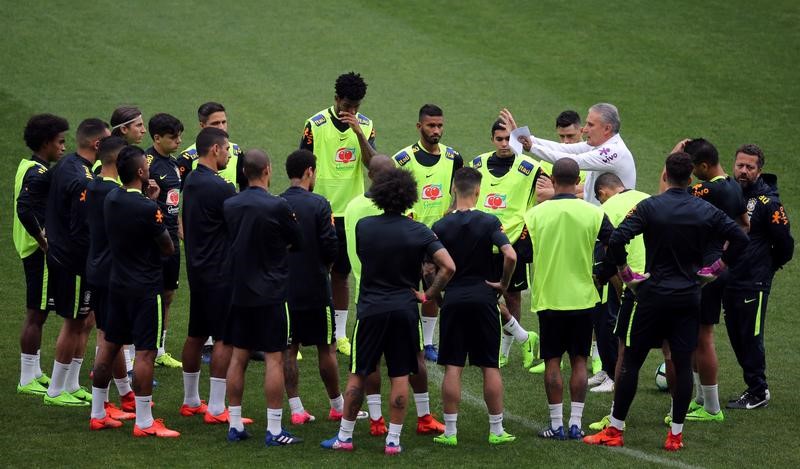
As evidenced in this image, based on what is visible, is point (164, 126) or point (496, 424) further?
point (164, 126)

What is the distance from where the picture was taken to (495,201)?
11148 mm

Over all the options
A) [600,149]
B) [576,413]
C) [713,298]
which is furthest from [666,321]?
[600,149]

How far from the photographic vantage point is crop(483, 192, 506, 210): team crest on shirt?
11.1 meters

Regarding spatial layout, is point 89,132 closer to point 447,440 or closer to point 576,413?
point 447,440

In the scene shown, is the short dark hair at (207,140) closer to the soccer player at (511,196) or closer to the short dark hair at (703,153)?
the soccer player at (511,196)

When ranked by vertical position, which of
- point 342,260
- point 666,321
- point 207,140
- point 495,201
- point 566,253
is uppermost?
point 207,140

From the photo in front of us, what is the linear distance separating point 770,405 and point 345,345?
14.0 ft

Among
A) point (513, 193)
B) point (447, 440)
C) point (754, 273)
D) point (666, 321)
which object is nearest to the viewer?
point (666, 321)

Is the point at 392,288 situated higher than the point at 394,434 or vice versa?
the point at 392,288

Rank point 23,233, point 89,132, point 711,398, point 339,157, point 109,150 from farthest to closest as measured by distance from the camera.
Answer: point 339,157 < point 23,233 < point 89,132 < point 711,398 < point 109,150

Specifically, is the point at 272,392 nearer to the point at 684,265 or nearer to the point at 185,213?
the point at 185,213

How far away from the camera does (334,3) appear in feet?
76.4

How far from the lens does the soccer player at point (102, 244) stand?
29.6 ft

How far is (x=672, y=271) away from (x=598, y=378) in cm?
247
